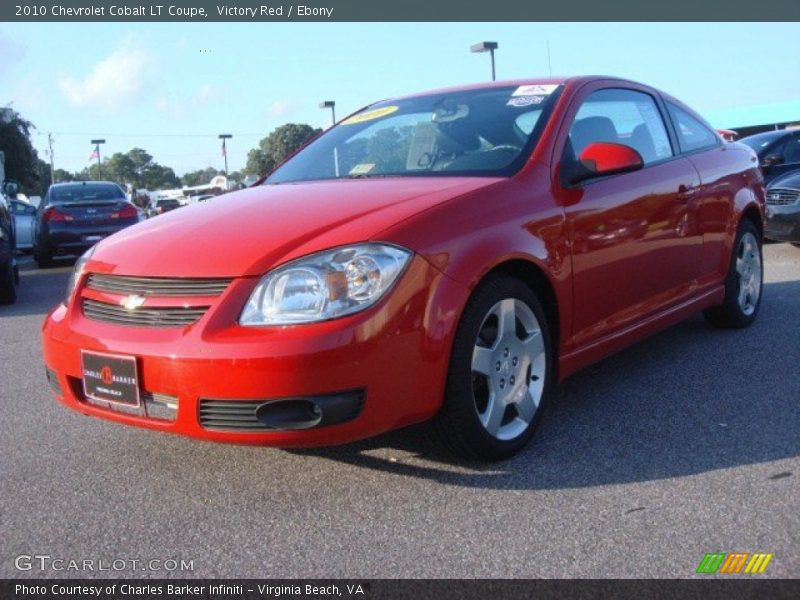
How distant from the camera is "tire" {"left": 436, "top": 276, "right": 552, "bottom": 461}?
10.1 feet

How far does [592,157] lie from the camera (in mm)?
3742

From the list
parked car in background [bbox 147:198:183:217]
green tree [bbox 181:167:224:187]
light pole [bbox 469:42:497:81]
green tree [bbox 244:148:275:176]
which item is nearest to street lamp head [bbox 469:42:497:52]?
Result: light pole [bbox 469:42:497:81]

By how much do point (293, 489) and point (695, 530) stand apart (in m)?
1.40

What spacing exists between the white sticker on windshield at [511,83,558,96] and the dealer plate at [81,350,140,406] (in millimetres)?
2271

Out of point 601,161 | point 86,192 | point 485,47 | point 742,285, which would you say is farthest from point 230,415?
point 485,47

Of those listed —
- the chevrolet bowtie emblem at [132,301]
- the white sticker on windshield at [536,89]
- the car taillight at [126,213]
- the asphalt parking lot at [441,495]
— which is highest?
the white sticker on windshield at [536,89]

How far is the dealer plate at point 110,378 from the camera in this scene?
9.67 feet

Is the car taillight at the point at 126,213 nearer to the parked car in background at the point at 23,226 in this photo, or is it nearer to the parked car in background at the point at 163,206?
the parked car in background at the point at 23,226

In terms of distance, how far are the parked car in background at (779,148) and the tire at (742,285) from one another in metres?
6.29

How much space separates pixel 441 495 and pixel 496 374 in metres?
0.53

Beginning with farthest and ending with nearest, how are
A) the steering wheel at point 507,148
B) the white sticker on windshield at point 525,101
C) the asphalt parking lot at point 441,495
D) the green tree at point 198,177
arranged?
the green tree at point 198,177 → the white sticker on windshield at point 525,101 → the steering wheel at point 507,148 → the asphalt parking lot at point 441,495

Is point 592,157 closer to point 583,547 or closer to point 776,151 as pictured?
point 583,547

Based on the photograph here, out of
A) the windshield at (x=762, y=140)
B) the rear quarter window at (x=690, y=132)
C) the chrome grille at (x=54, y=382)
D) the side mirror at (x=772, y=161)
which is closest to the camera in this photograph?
the chrome grille at (x=54, y=382)

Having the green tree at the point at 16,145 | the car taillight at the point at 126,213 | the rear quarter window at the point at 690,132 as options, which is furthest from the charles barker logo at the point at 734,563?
the green tree at the point at 16,145
